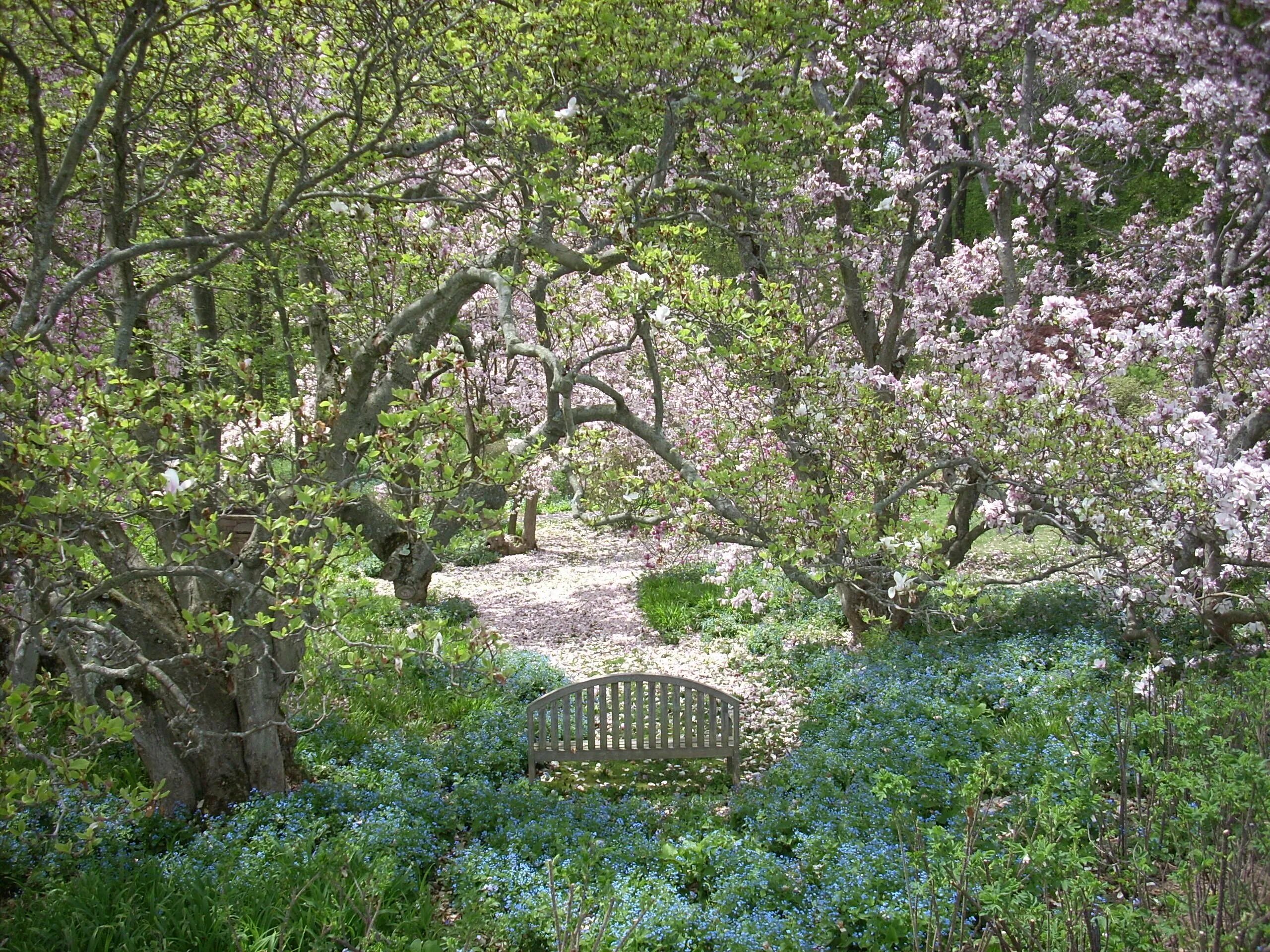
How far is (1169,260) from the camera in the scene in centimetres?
827

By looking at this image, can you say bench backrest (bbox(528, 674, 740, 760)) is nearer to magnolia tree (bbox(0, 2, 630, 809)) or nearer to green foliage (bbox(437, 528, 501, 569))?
magnolia tree (bbox(0, 2, 630, 809))

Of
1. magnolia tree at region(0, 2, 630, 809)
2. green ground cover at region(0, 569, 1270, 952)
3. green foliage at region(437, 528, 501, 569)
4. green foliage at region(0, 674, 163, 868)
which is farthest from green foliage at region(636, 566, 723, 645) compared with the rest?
green foliage at region(0, 674, 163, 868)

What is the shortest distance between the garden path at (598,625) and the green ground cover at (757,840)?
110 cm

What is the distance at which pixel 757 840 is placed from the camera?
13.6 feet

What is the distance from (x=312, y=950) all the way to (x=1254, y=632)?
593 centimetres

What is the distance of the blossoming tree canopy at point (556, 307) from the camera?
11.5 feet

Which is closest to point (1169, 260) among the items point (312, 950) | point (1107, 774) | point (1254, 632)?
point (1254, 632)

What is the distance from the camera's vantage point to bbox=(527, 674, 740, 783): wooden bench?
5711 mm

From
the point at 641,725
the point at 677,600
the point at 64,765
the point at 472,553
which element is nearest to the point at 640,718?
the point at 641,725

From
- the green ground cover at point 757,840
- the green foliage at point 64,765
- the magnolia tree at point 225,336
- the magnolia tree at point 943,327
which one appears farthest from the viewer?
the magnolia tree at point 943,327

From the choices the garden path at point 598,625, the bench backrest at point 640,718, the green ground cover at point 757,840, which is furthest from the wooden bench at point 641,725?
the garden path at point 598,625

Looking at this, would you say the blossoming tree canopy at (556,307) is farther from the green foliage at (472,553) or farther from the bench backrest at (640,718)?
the green foliage at (472,553)

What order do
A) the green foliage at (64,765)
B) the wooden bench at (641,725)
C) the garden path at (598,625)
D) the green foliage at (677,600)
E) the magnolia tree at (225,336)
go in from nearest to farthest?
the green foliage at (64,765) → the magnolia tree at (225,336) → the wooden bench at (641,725) → the garden path at (598,625) → the green foliage at (677,600)

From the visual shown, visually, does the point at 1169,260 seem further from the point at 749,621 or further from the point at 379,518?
the point at 379,518
